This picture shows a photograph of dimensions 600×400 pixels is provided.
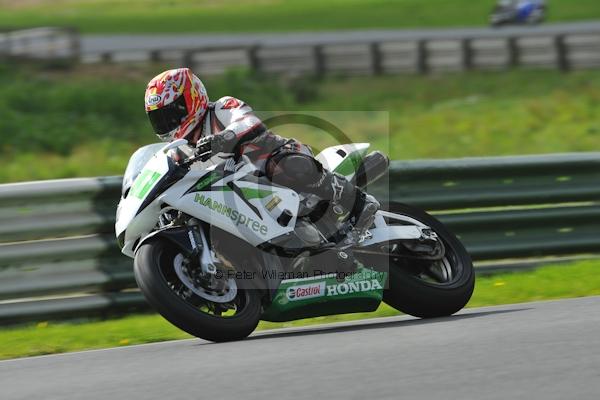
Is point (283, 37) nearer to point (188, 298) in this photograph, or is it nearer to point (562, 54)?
point (562, 54)

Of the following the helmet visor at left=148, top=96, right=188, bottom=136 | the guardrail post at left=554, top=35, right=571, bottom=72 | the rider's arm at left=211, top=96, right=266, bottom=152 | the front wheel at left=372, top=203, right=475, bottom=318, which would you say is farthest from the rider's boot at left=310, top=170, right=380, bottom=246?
the guardrail post at left=554, top=35, right=571, bottom=72

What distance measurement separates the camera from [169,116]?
269 inches

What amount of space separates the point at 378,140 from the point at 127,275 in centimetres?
922

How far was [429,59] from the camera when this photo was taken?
2647cm

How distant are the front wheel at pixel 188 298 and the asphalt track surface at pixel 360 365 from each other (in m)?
0.11

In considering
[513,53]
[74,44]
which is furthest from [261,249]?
[74,44]

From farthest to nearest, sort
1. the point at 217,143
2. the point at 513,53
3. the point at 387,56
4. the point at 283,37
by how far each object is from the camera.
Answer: the point at 283,37
the point at 387,56
the point at 513,53
the point at 217,143

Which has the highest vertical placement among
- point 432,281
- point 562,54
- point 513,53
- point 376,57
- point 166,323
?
point 432,281

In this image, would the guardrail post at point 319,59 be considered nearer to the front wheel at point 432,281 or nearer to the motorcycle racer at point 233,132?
the front wheel at point 432,281

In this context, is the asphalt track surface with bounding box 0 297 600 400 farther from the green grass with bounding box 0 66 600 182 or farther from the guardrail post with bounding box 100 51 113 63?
the guardrail post with bounding box 100 51 113 63

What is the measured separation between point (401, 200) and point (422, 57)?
18001 millimetres

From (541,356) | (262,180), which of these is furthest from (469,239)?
(541,356)

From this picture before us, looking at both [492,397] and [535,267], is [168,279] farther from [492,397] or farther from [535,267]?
[535,267]

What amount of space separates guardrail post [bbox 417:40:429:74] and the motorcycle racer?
773 inches
